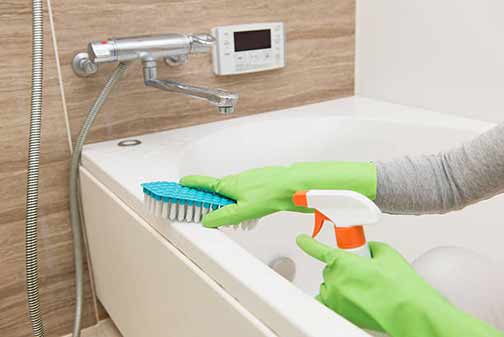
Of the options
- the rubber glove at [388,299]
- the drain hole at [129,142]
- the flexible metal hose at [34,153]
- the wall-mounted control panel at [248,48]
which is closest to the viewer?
the rubber glove at [388,299]

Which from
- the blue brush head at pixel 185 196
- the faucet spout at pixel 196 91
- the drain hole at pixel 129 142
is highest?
the faucet spout at pixel 196 91

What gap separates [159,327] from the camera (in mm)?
888

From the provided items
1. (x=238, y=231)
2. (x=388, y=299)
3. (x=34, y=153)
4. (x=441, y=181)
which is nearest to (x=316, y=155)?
(x=238, y=231)

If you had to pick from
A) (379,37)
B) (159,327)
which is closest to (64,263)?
(159,327)

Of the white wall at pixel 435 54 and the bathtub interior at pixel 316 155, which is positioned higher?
the white wall at pixel 435 54

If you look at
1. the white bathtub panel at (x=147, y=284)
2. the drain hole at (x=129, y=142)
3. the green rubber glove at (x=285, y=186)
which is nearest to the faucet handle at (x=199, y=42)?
the drain hole at (x=129, y=142)

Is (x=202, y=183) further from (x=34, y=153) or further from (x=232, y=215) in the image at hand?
(x=34, y=153)

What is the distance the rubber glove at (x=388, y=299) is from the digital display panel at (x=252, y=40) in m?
0.77

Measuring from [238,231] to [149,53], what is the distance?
1.37 feet

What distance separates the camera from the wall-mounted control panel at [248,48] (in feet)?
4.15

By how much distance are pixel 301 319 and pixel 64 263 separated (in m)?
0.78

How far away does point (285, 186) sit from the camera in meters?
0.74

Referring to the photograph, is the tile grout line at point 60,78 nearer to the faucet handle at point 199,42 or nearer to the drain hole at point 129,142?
the drain hole at point 129,142

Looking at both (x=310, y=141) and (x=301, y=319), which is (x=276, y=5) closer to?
(x=310, y=141)
